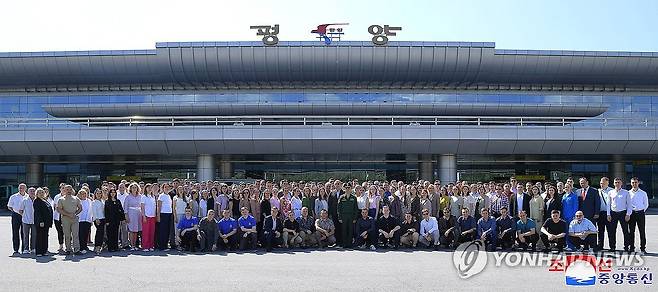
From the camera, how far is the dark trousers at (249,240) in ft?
43.9

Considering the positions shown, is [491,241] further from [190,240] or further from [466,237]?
[190,240]

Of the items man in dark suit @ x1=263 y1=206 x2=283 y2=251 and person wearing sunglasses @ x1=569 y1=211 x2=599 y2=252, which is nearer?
person wearing sunglasses @ x1=569 y1=211 x2=599 y2=252

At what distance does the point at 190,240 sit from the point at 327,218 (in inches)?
131

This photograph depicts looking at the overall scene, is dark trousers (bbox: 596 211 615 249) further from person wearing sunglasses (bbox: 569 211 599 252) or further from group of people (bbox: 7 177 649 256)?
person wearing sunglasses (bbox: 569 211 599 252)

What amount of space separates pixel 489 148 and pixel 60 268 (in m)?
21.4

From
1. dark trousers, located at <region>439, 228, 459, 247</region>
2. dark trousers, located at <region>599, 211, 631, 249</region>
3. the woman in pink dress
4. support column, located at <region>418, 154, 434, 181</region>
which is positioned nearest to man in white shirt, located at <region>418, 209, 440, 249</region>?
dark trousers, located at <region>439, 228, 459, 247</region>

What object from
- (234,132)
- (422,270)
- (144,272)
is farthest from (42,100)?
(422,270)

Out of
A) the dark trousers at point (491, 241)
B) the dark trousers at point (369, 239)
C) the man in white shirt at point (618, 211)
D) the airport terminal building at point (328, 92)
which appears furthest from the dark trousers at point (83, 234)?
the airport terminal building at point (328, 92)

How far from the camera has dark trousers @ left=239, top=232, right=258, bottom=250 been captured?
43.9 ft

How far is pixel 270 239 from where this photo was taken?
44.2 ft

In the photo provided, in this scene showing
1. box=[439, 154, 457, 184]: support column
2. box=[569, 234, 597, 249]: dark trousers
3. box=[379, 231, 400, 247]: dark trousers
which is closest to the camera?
box=[569, 234, 597, 249]: dark trousers

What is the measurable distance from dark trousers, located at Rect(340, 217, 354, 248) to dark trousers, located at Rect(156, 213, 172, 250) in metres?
4.21

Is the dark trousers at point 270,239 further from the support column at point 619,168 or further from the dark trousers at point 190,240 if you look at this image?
the support column at point 619,168
